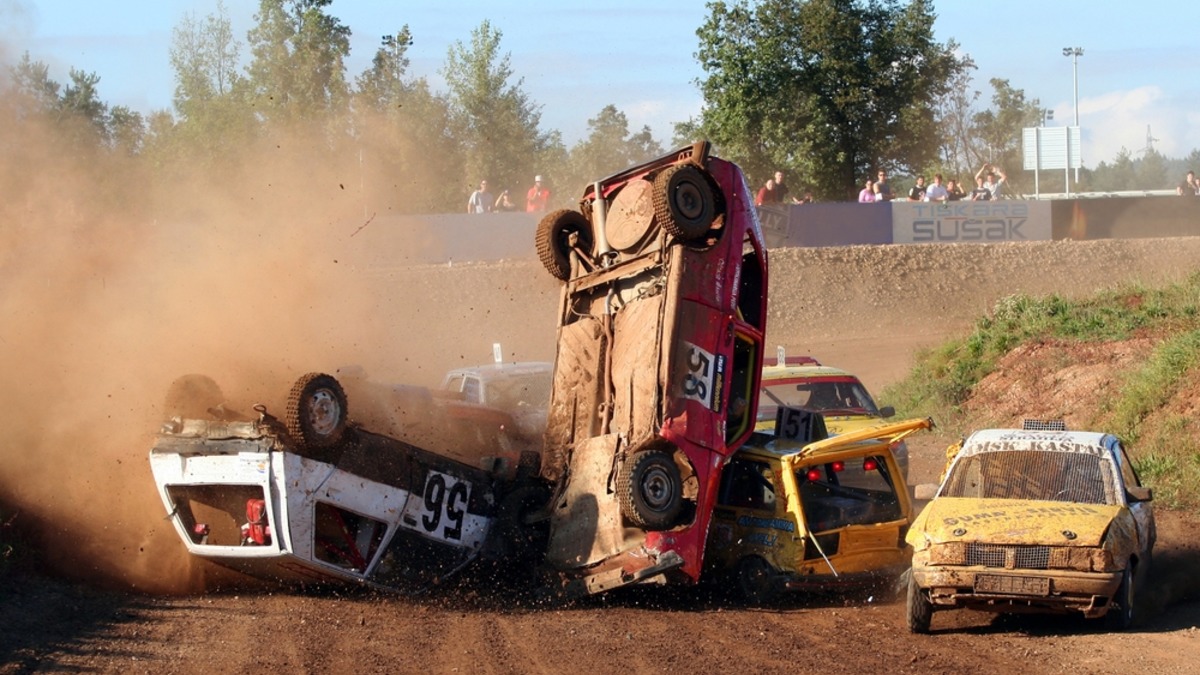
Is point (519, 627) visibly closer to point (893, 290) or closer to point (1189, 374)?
point (1189, 374)

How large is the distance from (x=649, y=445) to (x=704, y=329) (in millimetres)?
1140

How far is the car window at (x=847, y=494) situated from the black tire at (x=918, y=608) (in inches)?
53.4

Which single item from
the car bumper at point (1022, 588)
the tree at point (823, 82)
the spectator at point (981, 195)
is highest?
the tree at point (823, 82)

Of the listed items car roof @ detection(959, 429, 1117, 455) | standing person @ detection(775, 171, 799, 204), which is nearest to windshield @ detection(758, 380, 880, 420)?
car roof @ detection(959, 429, 1117, 455)

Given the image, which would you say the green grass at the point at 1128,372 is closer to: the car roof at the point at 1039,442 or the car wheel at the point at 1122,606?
the car roof at the point at 1039,442

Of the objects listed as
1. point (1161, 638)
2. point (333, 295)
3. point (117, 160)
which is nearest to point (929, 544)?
point (1161, 638)

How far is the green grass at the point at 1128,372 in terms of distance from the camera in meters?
15.3

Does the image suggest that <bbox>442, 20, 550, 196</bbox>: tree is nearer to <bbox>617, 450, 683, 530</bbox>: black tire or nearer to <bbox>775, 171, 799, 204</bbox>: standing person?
<bbox>775, 171, 799, 204</bbox>: standing person

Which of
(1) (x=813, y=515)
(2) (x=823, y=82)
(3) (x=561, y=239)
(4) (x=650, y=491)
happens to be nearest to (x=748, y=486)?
(1) (x=813, y=515)

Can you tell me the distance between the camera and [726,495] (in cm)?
1100

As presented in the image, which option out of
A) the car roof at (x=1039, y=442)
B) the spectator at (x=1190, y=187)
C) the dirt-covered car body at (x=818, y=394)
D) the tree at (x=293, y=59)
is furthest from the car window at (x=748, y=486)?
the spectator at (x=1190, y=187)

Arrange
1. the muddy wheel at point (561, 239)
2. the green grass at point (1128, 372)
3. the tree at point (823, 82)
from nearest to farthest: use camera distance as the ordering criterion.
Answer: the muddy wheel at point (561, 239) → the green grass at point (1128, 372) → the tree at point (823, 82)

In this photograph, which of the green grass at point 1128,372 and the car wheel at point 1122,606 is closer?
the car wheel at point 1122,606

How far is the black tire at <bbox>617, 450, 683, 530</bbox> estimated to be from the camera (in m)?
9.81
